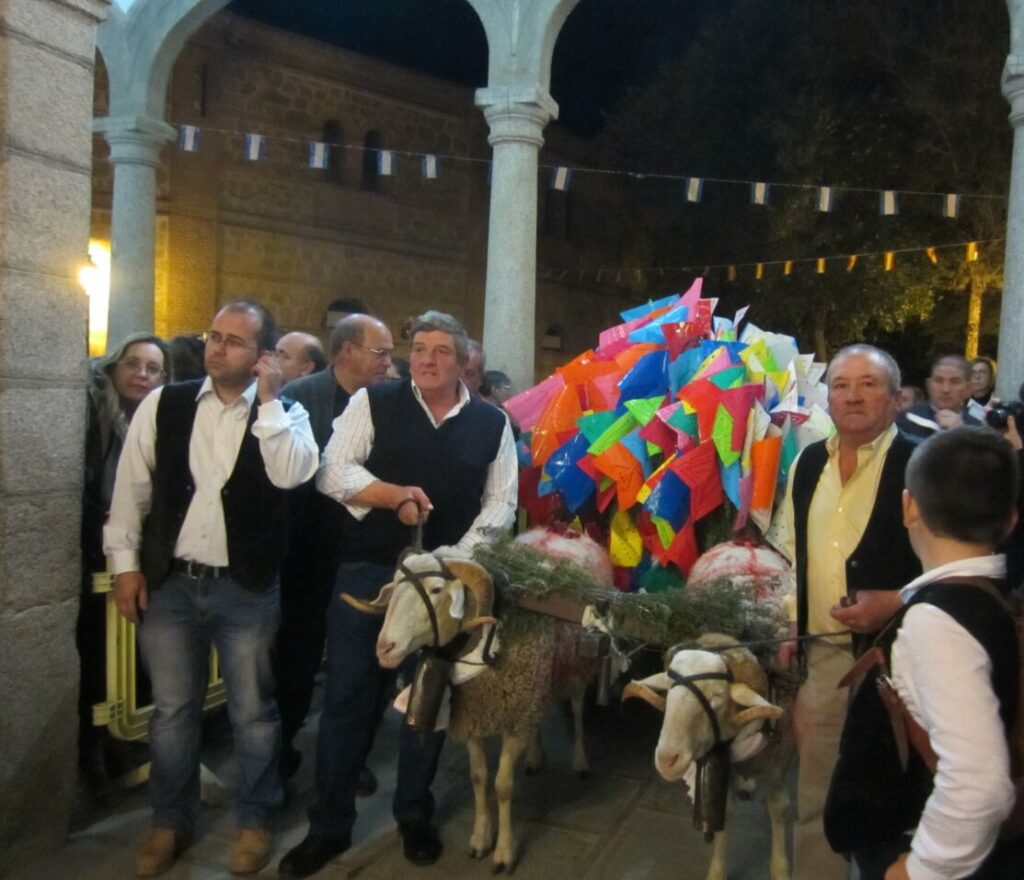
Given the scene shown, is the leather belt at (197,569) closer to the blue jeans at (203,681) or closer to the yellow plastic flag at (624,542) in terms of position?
the blue jeans at (203,681)

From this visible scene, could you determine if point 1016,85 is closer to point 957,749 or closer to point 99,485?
point 99,485

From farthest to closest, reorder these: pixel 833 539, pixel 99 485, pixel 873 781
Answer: pixel 99 485
pixel 833 539
pixel 873 781

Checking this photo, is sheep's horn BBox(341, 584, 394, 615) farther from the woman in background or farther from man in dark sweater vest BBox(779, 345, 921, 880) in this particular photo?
the woman in background

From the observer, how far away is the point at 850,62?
16141 mm

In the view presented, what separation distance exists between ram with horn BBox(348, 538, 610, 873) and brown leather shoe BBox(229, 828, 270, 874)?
2.62ft

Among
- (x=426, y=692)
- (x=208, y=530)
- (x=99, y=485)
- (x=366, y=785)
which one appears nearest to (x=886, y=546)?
(x=426, y=692)

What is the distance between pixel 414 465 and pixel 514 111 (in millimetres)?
7199

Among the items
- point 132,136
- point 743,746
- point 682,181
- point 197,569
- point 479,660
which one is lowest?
point 743,746

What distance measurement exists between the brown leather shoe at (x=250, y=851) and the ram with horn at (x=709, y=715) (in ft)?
5.59

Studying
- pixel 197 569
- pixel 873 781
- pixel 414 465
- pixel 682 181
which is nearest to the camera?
pixel 873 781

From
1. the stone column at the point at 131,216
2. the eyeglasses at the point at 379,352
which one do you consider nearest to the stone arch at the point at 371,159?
the stone column at the point at 131,216

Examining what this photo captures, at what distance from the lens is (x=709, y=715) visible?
274 cm

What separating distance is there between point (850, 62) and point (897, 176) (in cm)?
220

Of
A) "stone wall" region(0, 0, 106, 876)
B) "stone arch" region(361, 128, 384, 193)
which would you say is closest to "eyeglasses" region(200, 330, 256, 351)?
"stone wall" region(0, 0, 106, 876)
